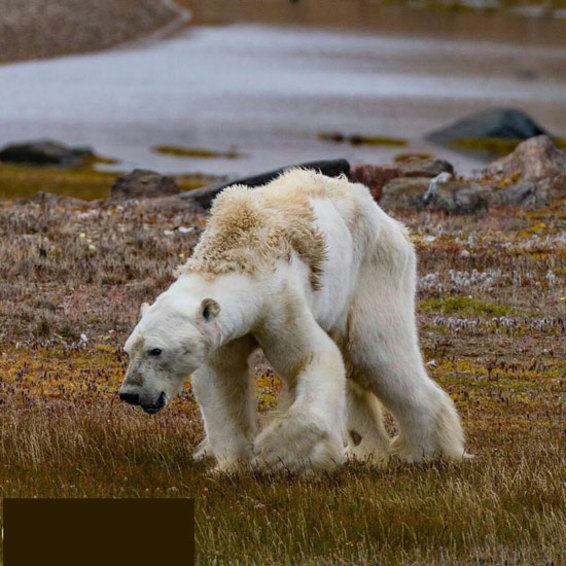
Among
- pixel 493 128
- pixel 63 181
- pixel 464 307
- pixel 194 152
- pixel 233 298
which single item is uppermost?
pixel 233 298

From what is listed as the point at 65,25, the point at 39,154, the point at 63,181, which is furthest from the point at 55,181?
the point at 65,25

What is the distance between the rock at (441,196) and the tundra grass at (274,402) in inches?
39.9

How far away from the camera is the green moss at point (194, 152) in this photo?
56562 millimetres

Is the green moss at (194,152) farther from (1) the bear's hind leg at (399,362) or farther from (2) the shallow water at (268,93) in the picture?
(1) the bear's hind leg at (399,362)

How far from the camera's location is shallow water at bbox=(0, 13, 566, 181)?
61.9 m

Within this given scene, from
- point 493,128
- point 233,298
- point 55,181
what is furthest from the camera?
point 493,128

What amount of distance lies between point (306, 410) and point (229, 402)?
1.76ft

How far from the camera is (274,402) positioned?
10914mm

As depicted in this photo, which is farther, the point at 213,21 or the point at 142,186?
the point at 213,21

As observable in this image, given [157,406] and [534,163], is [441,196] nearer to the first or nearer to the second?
[534,163]

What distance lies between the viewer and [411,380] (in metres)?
8.20

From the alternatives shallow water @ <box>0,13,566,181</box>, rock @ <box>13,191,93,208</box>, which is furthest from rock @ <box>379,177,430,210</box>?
shallow water @ <box>0,13,566,181</box>

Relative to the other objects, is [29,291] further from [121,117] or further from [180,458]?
[121,117]
